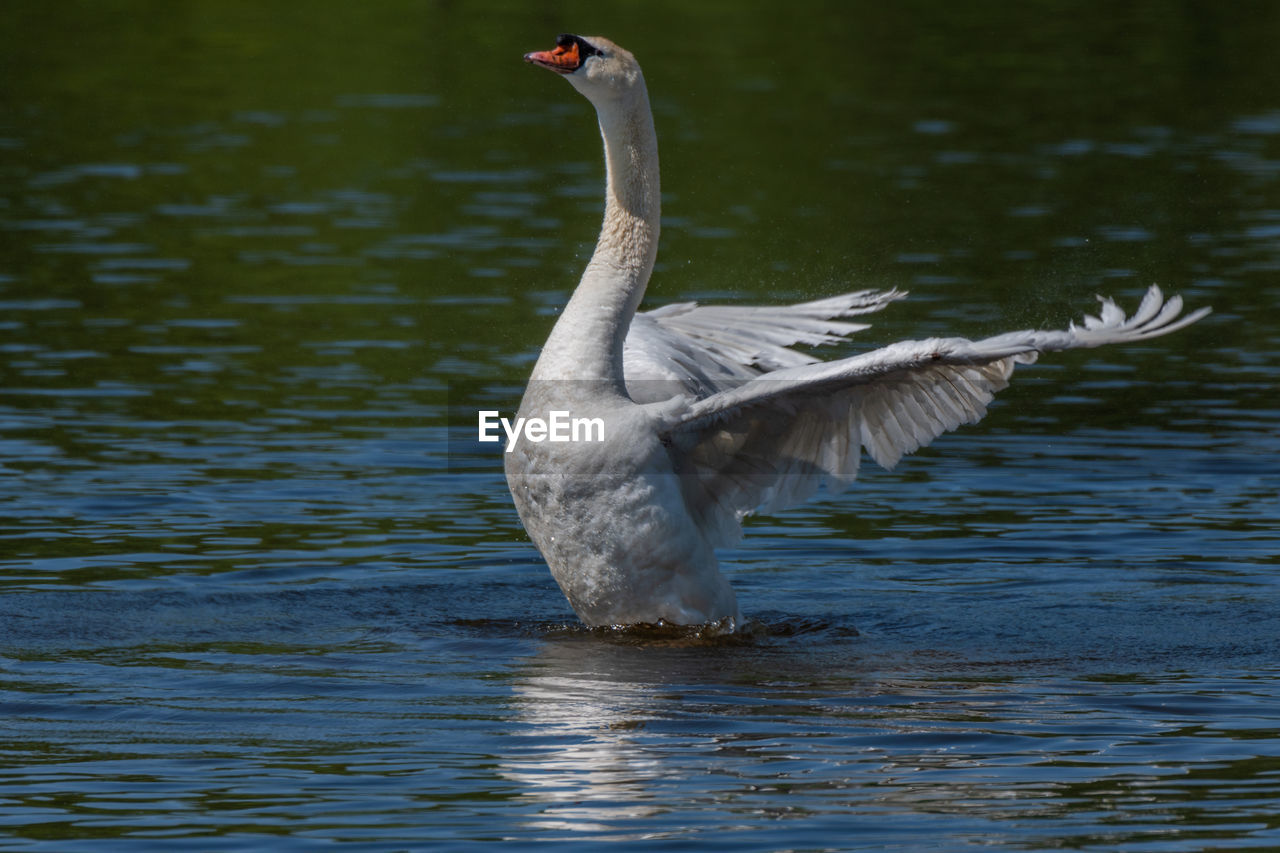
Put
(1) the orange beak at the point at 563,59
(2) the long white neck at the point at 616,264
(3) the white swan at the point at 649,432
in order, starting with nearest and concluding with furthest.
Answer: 1. (3) the white swan at the point at 649,432
2. (2) the long white neck at the point at 616,264
3. (1) the orange beak at the point at 563,59

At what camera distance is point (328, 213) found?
21422 millimetres

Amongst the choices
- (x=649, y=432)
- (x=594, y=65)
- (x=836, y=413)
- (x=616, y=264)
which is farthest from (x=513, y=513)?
(x=594, y=65)

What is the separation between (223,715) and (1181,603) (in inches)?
183

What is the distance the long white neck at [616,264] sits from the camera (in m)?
8.98

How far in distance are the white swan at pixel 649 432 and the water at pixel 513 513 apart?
362 mm

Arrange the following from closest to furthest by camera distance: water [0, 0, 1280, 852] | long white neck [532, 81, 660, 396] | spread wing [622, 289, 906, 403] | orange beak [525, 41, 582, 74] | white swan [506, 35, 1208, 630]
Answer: water [0, 0, 1280, 852]
white swan [506, 35, 1208, 630]
long white neck [532, 81, 660, 396]
orange beak [525, 41, 582, 74]
spread wing [622, 289, 906, 403]

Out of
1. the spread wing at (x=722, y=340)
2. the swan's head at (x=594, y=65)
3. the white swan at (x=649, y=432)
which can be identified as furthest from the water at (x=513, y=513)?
the swan's head at (x=594, y=65)

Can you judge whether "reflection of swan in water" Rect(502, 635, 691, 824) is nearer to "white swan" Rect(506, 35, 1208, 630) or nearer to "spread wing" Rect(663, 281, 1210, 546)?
"white swan" Rect(506, 35, 1208, 630)

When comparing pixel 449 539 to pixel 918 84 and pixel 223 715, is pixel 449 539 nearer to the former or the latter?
pixel 223 715

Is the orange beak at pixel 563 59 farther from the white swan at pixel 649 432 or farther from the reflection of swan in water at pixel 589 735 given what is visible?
the reflection of swan in water at pixel 589 735

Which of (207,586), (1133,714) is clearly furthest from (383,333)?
(1133,714)

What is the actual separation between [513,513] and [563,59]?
11.7 ft

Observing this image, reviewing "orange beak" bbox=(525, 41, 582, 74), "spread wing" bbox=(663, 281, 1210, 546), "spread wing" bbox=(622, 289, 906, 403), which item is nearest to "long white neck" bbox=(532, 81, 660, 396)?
"orange beak" bbox=(525, 41, 582, 74)

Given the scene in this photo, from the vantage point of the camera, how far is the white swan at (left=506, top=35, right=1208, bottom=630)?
8.84m
